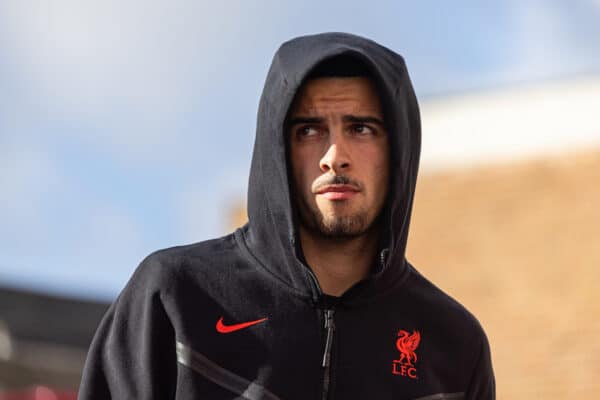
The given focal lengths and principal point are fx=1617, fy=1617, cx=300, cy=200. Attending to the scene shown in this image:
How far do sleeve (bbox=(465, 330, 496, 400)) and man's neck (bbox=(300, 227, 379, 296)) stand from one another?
0.44 m

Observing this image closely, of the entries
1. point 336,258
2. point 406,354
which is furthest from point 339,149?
point 406,354

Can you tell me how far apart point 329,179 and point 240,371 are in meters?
0.57

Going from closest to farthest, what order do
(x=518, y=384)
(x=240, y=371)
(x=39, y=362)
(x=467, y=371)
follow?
1. (x=240, y=371)
2. (x=467, y=371)
3. (x=39, y=362)
4. (x=518, y=384)

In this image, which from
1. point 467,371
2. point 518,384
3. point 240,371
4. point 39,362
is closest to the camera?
point 240,371

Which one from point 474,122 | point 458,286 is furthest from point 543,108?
point 458,286

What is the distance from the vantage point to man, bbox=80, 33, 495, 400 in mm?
4332

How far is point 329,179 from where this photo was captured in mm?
4371

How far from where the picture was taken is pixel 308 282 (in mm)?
4457

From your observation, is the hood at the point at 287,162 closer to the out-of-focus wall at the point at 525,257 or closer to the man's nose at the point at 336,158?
the man's nose at the point at 336,158

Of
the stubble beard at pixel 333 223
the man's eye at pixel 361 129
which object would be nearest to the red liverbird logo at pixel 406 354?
the stubble beard at pixel 333 223

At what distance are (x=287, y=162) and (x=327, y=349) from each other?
1.72 feet

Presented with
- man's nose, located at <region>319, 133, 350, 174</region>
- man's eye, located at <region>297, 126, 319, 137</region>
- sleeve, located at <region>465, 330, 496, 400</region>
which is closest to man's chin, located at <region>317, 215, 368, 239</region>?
man's nose, located at <region>319, 133, 350, 174</region>

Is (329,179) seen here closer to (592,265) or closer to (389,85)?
(389,85)

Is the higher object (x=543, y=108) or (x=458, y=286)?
(x=543, y=108)
